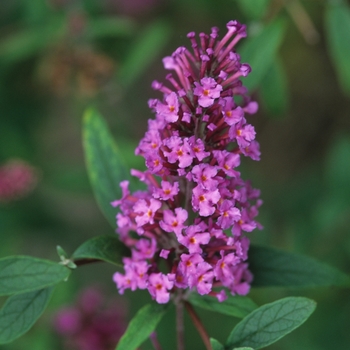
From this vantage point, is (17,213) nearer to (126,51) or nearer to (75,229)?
(75,229)

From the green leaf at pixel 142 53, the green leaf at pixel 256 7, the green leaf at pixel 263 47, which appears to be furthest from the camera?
the green leaf at pixel 142 53

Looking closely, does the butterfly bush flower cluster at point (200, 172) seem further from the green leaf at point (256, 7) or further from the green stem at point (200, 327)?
the green leaf at point (256, 7)

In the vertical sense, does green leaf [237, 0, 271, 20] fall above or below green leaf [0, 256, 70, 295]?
above

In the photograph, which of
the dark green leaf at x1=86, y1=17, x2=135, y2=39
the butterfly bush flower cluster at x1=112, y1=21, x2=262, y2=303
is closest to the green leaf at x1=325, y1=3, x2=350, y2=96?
the butterfly bush flower cluster at x1=112, y1=21, x2=262, y2=303

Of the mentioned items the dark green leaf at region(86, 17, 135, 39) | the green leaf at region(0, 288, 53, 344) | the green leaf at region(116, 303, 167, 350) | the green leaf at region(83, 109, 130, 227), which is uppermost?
the dark green leaf at region(86, 17, 135, 39)

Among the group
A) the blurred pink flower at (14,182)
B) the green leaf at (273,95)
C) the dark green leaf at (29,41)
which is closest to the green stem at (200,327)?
the green leaf at (273,95)

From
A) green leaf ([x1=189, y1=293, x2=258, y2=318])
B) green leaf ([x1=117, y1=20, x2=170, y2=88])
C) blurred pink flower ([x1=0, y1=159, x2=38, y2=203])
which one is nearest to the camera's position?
green leaf ([x1=189, y1=293, x2=258, y2=318])

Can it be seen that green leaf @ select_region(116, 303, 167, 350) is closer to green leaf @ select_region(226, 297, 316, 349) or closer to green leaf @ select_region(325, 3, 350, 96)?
green leaf @ select_region(226, 297, 316, 349)

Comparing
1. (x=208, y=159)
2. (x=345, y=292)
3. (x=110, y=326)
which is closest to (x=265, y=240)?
(x=345, y=292)
